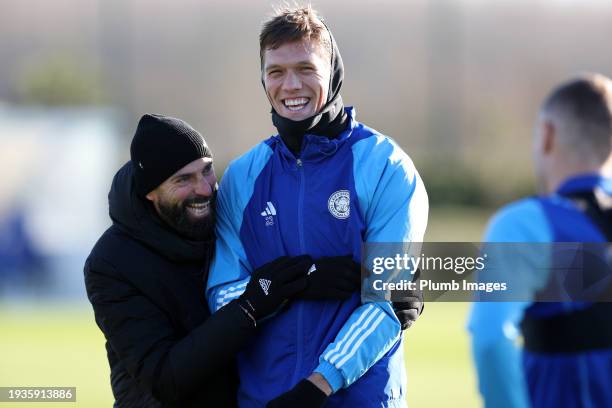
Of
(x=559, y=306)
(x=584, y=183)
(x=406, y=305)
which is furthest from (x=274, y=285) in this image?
(x=584, y=183)

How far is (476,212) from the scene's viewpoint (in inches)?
1202

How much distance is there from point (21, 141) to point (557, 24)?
4714 centimetres

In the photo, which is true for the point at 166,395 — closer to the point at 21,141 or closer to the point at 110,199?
the point at 110,199

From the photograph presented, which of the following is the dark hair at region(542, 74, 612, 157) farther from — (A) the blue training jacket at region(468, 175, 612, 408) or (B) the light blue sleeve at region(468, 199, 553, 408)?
(B) the light blue sleeve at region(468, 199, 553, 408)

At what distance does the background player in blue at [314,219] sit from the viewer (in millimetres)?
3490

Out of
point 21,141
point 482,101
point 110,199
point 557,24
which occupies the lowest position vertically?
point 110,199

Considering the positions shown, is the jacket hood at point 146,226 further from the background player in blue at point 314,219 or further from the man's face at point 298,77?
the man's face at point 298,77

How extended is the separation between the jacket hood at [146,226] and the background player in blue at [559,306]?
130 cm

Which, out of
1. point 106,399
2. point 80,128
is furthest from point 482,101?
point 106,399

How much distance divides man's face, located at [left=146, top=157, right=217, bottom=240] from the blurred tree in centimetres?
3212

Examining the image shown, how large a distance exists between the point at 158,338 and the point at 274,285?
1.67 feet

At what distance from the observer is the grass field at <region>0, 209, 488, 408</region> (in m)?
9.18

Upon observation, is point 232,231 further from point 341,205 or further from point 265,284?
point 341,205

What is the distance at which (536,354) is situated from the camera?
9.50ft
